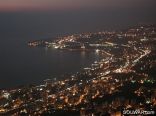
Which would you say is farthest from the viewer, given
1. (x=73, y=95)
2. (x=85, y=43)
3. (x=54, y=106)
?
(x=85, y=43)

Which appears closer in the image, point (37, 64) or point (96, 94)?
point (96, 94)

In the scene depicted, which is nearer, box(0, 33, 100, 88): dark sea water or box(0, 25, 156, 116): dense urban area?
box(0, 25, 156, 116): dense urban area

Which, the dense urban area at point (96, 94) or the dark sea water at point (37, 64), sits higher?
the dense urban area at point (96, 94)

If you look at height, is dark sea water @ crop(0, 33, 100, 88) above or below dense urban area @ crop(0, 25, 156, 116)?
below

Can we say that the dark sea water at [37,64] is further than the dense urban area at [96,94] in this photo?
Yes

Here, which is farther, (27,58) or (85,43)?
(85,43)

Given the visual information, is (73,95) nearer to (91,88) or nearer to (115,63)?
(91,88)

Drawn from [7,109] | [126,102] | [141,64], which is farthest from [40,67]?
[126,102]

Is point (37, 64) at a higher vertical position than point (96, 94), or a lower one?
lower

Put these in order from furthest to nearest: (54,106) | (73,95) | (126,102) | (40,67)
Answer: (40,67) → (73,95) → (54,106) → (126,102)

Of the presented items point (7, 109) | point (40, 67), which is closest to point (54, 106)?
point (7, 109)
